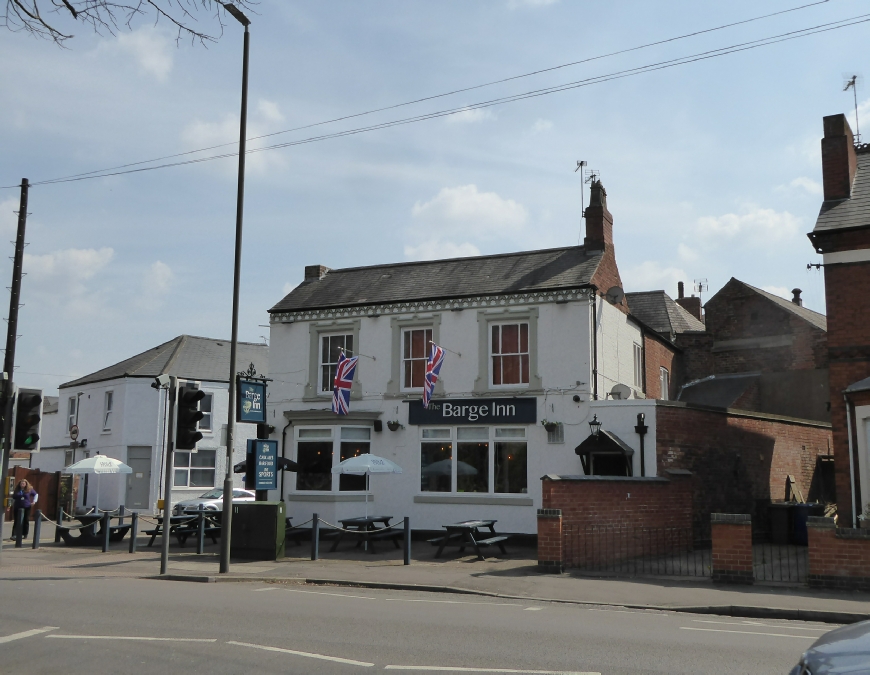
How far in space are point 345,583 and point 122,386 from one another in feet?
75.2

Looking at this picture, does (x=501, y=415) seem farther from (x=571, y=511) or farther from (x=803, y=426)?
(x=803, y=426)

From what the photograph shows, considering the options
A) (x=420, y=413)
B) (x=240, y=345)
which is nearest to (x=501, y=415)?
(x=420, y=413)

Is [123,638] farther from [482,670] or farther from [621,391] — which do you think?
[621,391]

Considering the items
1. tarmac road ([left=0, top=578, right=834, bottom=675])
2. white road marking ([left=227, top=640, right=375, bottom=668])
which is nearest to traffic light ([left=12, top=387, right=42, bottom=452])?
tarmac road ([left=0, top=578, right=834, bottom=675])

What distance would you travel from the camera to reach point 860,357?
17484 millimetres

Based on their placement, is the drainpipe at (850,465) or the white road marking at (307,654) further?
the drainpipe at (850,465)

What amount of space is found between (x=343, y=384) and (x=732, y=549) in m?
10.8

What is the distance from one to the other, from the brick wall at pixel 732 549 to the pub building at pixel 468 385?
558 cm

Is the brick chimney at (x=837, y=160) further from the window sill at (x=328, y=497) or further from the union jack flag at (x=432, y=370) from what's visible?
the window sill at (x=328, y=497)

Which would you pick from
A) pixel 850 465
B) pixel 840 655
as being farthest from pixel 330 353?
pixel 840 655

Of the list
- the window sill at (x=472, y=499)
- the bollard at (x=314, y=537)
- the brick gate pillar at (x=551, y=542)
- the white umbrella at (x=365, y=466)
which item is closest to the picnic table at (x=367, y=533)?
the bollard at (x=314, y=537)

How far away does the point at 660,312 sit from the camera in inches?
1435

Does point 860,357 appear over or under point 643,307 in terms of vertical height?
under

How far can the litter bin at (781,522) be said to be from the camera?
19.9 m
